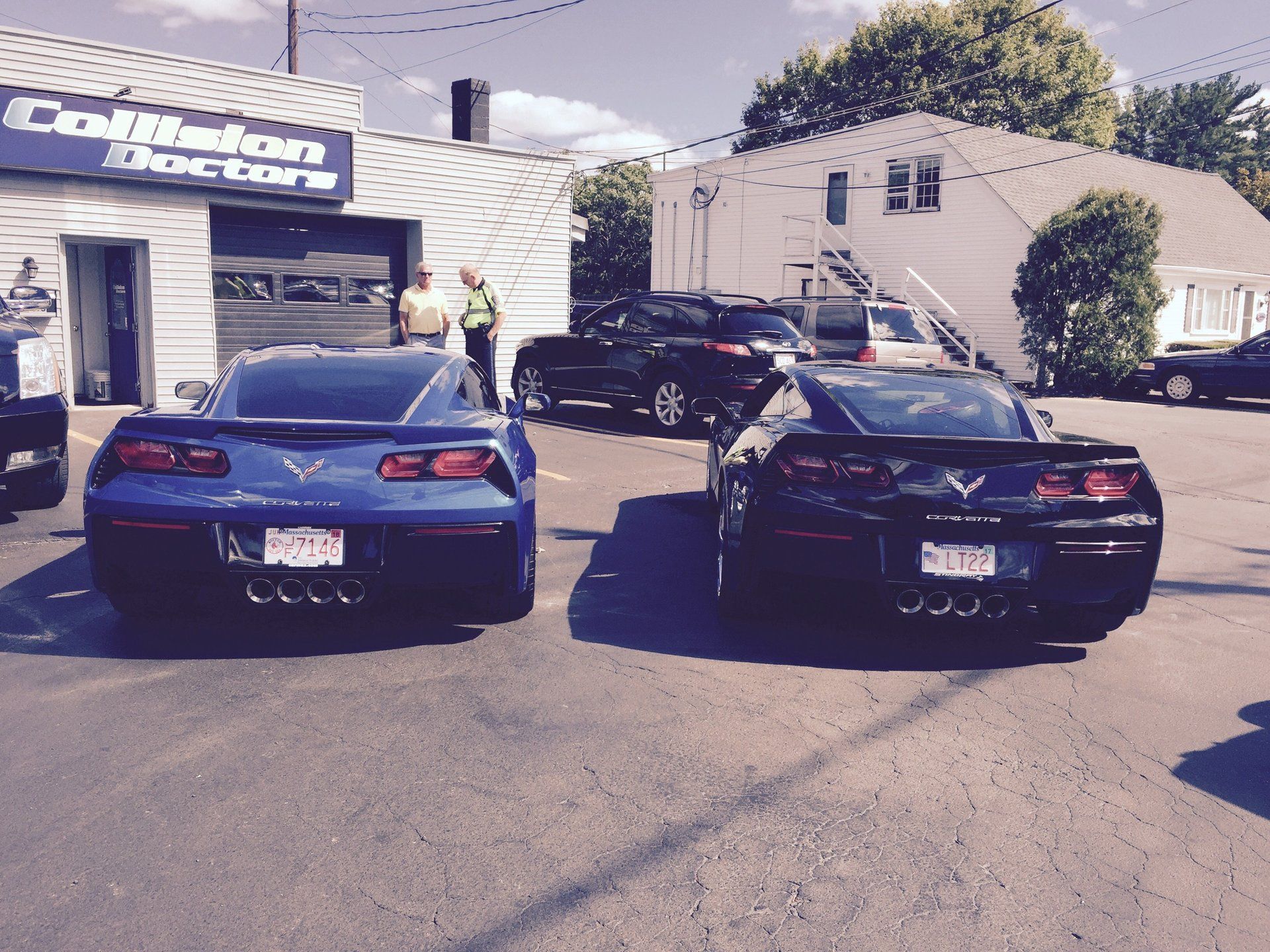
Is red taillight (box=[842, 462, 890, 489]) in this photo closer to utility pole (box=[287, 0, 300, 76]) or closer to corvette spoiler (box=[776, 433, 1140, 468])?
corvette spoiler (box=[776, 433, 1140, 468])

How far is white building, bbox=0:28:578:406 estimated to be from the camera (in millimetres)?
13828

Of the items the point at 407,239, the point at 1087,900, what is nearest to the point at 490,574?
the point at 1087,900

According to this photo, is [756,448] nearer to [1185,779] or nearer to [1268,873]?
[1185,779]

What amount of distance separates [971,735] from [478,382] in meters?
3.39

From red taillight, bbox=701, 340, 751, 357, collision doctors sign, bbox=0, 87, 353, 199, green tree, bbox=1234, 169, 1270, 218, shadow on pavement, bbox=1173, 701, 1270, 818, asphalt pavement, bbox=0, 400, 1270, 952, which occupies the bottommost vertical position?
shadow on pavement, bbox=1173, 701, 1270, 818

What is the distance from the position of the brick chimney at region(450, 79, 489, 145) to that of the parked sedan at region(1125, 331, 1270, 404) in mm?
13874

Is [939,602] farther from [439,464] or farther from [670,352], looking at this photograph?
[670,352]

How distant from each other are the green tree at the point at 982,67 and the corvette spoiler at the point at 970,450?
4136 cm

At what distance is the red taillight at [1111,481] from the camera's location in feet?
15.7

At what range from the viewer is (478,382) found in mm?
6160

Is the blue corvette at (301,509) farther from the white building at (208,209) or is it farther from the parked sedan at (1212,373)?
the parked sedan at (1212,373)

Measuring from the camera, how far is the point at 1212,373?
19922 mm

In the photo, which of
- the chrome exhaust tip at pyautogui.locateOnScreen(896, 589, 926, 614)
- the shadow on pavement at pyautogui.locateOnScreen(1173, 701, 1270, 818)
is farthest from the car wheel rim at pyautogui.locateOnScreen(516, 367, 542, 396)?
the shadow on pavement at pyautogui.locateOnScreen(1173, 701, 1270, 818)

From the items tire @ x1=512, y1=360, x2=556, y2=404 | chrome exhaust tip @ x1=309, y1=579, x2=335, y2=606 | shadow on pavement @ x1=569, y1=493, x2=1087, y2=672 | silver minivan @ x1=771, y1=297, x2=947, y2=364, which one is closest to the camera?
chrome exhaust tip @ x1=309, y1=579, x2=335, y2=606
